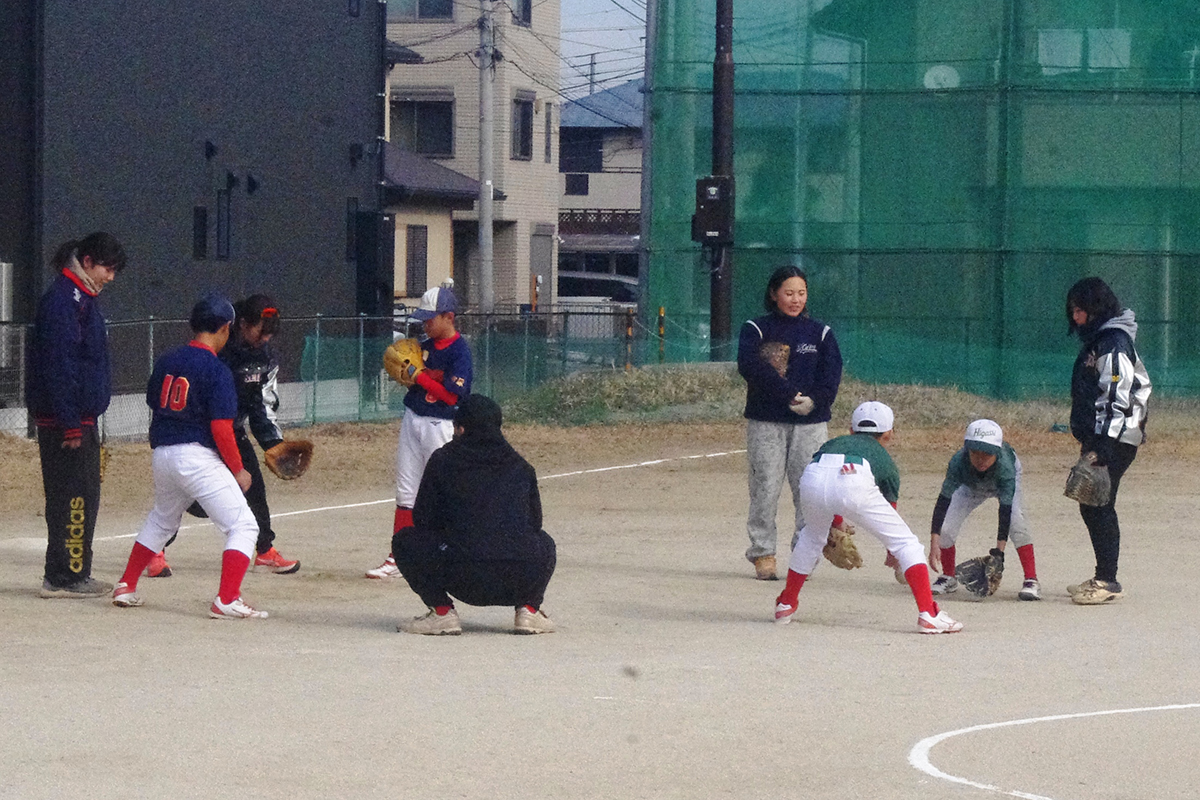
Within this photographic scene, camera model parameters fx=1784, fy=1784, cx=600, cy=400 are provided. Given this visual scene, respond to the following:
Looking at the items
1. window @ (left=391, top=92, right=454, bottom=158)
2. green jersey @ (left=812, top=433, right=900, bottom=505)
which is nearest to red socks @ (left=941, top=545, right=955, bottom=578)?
green jersey @ (left=812, top=433, right=900, bottom=505)

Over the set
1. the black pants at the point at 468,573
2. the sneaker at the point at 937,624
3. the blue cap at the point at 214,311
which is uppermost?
the blue cap at the point at 214,311

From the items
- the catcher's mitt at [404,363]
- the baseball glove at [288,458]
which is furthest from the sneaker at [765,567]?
the baseball glove at [288,458]

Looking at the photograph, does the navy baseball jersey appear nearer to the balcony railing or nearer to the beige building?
the beige building

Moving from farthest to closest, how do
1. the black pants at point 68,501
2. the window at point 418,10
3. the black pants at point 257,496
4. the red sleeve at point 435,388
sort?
the window at point 418,10 → the black pants at point 257,496 → the red sleeve at point 435,388 → the black pants at point 68,501

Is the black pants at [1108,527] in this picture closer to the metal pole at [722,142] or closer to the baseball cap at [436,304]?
the baseball cap at [436,304]

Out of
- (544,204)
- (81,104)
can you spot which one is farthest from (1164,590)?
(544,204)

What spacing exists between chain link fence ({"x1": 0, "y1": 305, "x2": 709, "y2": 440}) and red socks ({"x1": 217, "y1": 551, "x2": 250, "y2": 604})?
10286 mm

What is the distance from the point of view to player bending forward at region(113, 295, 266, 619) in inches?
346

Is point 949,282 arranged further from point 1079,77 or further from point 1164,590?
point 1164,590

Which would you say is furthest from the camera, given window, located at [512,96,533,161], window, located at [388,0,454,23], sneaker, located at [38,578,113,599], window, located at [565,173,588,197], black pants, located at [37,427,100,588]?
window, located at [565,173,588,197]

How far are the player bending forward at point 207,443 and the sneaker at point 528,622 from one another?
135 cm

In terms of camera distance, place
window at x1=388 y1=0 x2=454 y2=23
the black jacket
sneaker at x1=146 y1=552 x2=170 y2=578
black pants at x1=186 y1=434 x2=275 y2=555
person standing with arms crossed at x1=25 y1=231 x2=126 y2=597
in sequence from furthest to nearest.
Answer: window at x1=388 y1=0 x2=454 y2=23 < black pants at x1=186 y1=434 x2=275 y2=555 < sneaker at x1=146 y1=552 x2=170 y2=578 < person standing with arms crossed at x1=25 y1=231 x2=126 y2=597 < the black jacket

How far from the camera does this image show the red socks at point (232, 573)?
8.80 metres

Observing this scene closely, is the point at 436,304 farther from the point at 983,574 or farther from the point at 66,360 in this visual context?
the point at 983,574
